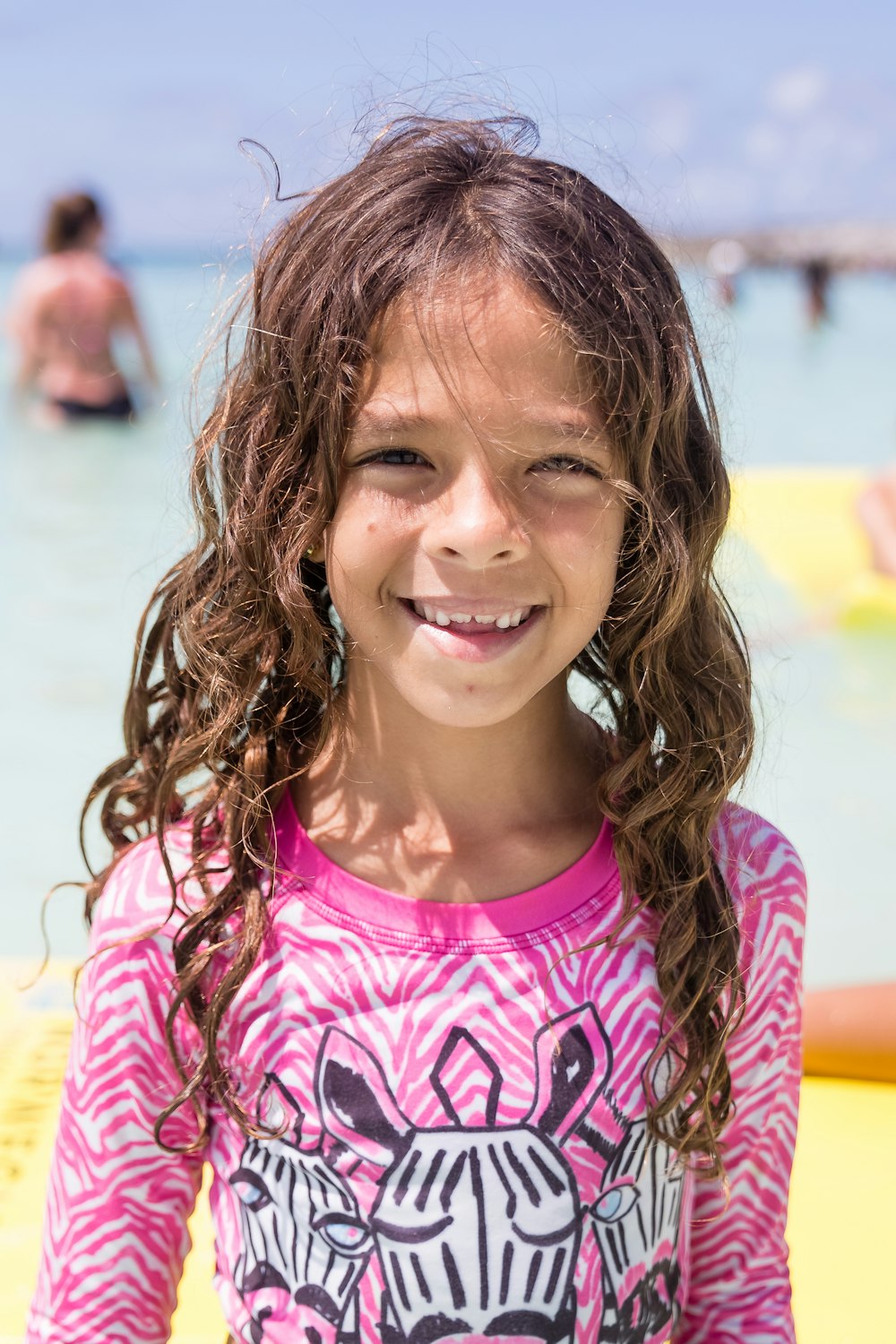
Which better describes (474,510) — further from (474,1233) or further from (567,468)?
(474,1233)

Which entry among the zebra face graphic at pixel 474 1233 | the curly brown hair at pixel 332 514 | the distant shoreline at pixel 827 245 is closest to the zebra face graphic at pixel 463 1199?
the zebra face graphic at pixel 474 1233

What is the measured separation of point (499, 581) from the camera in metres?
1.11

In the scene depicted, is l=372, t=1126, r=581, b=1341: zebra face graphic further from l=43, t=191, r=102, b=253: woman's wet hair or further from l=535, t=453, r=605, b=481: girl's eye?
l=43, t=191, r=102, b=253: woman's wet hair

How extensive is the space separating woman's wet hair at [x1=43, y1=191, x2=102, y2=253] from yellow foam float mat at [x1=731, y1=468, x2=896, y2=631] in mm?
4165

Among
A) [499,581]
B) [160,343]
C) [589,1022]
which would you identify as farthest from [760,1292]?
[160,343]

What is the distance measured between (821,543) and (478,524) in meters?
5.72

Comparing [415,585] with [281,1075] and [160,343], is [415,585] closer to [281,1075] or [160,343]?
[281,1075]

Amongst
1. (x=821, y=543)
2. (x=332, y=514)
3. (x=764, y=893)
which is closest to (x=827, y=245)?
(x=821, y=543)

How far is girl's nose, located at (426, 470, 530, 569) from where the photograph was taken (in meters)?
1.07

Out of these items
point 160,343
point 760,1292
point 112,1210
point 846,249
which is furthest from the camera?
point 846,249

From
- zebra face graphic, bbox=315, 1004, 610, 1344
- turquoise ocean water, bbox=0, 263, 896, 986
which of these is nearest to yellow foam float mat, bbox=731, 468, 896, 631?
turquoise ocean water, bbox=0, 263, 896, 986

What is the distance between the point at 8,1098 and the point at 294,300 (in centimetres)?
154

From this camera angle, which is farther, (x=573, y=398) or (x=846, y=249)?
(x=846, y=249)

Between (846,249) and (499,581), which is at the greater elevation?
(846,249)
